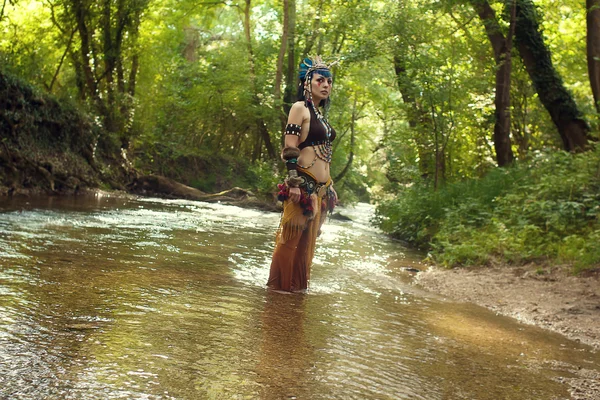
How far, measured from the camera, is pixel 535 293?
6703mm

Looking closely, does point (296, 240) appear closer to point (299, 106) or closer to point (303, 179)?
point (303, 179)

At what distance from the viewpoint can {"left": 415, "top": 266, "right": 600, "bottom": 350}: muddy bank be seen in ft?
18.1

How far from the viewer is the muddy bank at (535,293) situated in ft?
18.1

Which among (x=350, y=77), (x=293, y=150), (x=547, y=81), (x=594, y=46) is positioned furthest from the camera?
(x=350, y=77)

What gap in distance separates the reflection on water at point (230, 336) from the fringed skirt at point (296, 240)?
0.83 ft

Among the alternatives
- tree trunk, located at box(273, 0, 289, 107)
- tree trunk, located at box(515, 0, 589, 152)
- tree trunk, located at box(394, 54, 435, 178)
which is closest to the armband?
tree trunk, located at box(515, 0, 589, 152)

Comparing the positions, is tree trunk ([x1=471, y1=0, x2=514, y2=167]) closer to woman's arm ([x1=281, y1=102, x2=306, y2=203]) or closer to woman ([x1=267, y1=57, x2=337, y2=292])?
woman ([x1=267, y1=57, x2=337, y2=292])

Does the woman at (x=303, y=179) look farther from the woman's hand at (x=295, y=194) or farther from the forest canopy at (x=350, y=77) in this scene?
the forest canopy at (x=350, y=77)

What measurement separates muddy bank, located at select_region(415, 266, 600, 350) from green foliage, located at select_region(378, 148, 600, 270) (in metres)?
0.40

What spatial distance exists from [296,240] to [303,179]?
55 cm

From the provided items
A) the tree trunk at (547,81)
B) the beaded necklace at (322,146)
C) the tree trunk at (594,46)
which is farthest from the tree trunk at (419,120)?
the beaded necklace at (322,146)

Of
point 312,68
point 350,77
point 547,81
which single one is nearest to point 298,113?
point 312,68

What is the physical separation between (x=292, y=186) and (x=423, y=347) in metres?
2.02

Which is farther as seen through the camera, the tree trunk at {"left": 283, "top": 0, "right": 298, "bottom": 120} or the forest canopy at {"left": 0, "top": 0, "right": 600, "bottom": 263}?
the tree trunk at {"left": 283, "top": 0, "right": 298, "bottom": 120}
